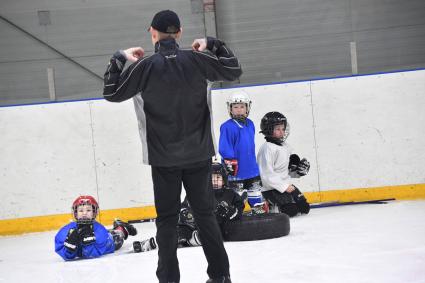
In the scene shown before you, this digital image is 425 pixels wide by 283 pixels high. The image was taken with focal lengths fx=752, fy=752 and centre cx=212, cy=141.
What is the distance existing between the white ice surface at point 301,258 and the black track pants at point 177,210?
1.92 feet

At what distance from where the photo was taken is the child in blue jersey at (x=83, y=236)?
5352 millimetres

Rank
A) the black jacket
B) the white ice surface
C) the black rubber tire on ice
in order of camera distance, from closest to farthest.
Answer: the black jacket
the white ice surface
the black rubber tire on ice

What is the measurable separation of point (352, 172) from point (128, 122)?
2.33 meters

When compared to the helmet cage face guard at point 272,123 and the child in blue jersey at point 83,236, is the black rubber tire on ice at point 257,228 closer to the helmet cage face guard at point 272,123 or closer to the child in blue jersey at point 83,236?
the child in blue jersey at point 83,236

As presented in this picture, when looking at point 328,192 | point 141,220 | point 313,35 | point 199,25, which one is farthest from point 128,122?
point 313,35

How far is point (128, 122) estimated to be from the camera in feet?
25.2

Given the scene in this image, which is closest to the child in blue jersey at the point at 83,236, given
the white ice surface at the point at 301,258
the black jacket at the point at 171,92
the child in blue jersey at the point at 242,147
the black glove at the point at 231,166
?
the white ice surface at the point at 301,258

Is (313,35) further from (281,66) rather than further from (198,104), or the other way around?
(198,104)

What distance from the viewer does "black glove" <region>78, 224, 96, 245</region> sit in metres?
5.36

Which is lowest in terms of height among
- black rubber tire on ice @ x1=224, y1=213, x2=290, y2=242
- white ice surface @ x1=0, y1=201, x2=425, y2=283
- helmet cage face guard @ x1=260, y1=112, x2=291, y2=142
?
white ice surface @ x1=0, y1=201, x2=425, y2=283

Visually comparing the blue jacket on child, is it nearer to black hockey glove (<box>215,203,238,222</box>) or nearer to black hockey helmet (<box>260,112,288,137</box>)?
black hockey glove (<box>215,203,238,222</box>)

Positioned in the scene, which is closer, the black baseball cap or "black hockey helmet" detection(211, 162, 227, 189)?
the black baseball cap

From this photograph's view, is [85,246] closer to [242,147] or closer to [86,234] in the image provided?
[86,234]

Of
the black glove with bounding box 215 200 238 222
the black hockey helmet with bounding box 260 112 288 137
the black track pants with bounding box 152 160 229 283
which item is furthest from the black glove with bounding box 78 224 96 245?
the black hockey helmet with bounding box 260 112 288 137
